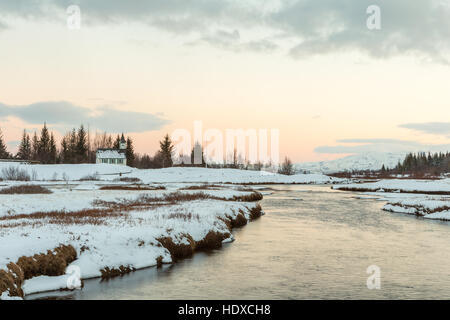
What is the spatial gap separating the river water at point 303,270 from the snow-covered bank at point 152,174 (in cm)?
6541

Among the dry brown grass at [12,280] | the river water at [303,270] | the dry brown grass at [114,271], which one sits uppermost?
the dry brown grass at [12,280]

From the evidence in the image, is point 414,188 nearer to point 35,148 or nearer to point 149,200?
point 149,200

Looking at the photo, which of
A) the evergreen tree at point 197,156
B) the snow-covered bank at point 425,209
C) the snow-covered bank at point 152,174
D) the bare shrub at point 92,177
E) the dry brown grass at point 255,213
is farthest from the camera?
the evergreen tree at point 197,156

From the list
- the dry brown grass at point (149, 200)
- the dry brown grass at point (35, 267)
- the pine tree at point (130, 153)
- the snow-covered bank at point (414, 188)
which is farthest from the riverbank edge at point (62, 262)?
the pine tree at point (130, 153)

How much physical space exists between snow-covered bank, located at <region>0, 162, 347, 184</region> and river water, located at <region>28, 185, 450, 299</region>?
65406 millimetres

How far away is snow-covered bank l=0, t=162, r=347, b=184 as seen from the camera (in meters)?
→ 84.4

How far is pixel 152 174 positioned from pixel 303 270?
84.3 metres

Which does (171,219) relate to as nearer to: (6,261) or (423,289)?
(6,261)

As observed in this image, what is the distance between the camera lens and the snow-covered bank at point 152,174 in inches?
3324

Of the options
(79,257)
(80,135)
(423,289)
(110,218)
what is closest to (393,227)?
(423,289)

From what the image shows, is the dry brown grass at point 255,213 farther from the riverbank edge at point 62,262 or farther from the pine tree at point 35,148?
the pine tree at point 35,148

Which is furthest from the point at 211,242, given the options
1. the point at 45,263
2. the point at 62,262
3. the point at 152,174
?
the point at 152,174

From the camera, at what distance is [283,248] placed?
62.5ft

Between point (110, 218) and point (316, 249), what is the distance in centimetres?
1156
